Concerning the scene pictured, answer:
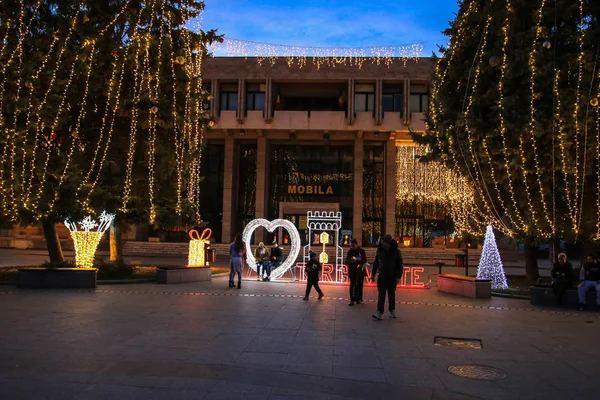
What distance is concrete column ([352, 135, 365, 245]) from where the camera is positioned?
40.5 meters

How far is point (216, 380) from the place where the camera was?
5863 mm

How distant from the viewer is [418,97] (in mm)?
40500

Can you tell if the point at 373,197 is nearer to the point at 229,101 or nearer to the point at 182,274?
the point at 229,101

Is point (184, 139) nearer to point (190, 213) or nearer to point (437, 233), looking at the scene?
point (190, 213)

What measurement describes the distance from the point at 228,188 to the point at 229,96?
7.41 meters

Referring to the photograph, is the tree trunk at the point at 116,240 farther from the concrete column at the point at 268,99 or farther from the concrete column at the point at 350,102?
the concrete column at the point at 350,102

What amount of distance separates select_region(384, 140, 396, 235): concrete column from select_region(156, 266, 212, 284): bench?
23882mm

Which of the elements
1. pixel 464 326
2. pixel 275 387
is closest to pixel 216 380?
pixel 275 387

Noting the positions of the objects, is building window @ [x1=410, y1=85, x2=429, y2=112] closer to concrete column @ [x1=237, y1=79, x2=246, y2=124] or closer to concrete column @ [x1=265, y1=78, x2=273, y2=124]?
concrete column @ [x1=265, y1=78, x2=273, y2=124]

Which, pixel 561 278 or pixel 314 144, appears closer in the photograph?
pixel 561 278

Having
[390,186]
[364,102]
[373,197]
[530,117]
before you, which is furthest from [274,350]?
[373,197]

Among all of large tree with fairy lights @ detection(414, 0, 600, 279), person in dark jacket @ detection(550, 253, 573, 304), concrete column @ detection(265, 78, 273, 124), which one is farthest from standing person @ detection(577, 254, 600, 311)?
concrete column @ detection(265, 78, 273, 124)

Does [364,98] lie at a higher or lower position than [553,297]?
higher

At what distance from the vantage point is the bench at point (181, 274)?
1747 centimetres
